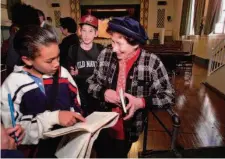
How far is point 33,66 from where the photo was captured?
0.90 metres

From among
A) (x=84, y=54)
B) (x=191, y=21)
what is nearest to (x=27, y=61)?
(x=84, y=54)

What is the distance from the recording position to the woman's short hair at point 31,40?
849mm

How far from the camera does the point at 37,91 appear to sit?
86cm

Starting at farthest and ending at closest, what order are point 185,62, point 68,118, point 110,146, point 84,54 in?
point 185,62 < point 84,54 < point 110,146 < point 68,118

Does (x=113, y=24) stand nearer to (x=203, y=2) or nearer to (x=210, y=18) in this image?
(x=210, y=18)

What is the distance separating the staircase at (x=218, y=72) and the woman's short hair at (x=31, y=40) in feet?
13.1

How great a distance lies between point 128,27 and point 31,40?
0.49 metres

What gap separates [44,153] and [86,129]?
0.33 metres

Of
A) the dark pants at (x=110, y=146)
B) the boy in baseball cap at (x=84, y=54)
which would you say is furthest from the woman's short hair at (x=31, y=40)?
the boy in baseball cap at (x=84, y=54)

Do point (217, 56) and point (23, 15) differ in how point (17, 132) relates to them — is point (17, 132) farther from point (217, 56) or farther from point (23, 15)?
point (217, 56)

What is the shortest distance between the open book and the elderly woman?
34 centimetres

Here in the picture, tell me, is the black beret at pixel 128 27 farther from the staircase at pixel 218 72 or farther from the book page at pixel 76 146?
the staircase at pixel 218 72

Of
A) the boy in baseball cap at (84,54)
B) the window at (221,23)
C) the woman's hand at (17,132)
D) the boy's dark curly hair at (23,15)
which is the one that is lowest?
the woman's hand at (17,132)

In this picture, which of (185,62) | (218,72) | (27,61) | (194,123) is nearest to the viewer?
(27,61)
